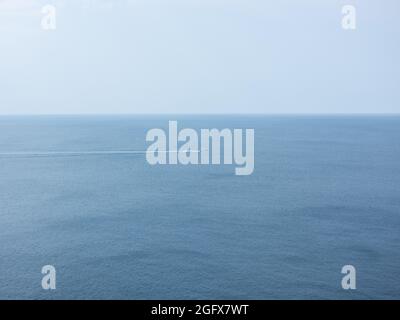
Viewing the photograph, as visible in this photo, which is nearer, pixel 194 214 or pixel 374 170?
pixel 194 214

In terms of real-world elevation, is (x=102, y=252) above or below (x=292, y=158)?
below

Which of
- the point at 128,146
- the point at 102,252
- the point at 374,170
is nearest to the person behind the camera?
the point at 102,252

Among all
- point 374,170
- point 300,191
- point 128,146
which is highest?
point 128,146

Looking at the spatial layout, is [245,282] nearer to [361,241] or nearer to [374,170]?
[361,241]

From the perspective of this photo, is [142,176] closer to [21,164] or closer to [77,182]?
[77,182]

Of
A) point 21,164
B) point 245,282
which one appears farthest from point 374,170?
point 21,164
